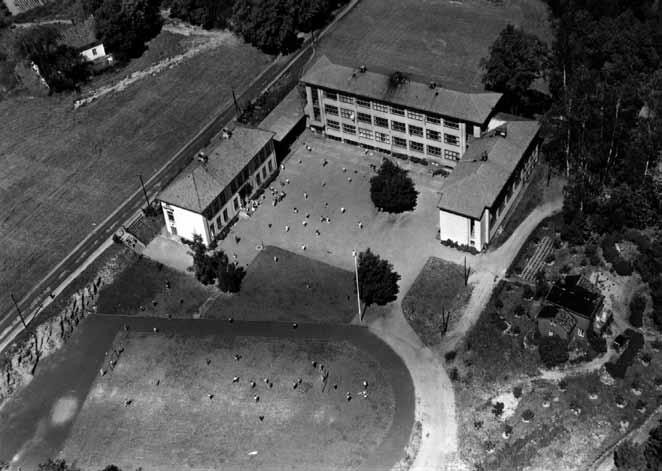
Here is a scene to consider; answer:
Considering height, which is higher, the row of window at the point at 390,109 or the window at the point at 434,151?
the row of window at the point at 390,109

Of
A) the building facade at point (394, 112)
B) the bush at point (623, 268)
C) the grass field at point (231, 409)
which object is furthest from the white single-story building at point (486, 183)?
the grass field at point (231, 409)

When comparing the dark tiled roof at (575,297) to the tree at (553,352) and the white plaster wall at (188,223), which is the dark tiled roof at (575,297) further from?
the white plaster wall at (188,223)

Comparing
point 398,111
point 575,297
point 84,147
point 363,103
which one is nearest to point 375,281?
point 575,297

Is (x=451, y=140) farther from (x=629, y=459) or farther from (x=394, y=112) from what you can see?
(x=629, y=459)

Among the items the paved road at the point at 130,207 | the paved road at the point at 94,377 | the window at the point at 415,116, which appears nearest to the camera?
the paved road at the point at 94,377

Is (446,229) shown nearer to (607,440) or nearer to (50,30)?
(607,440)
